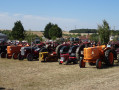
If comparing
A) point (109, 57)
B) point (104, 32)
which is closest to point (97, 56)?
point (109, 57)

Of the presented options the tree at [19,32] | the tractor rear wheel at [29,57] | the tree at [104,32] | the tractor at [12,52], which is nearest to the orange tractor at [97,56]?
the tractor rear wheel at [29,57]

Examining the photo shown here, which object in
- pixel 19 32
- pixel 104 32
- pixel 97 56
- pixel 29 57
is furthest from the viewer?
pixel 19 32

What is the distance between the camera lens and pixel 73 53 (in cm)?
1458

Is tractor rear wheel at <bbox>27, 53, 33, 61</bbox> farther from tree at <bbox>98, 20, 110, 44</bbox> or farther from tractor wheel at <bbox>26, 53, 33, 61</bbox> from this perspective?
tree at <bbox>98, 20, 110, 44</bbox>

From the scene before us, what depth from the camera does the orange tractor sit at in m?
11.7

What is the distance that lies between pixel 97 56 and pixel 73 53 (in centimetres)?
290

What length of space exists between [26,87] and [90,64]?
6279 millimetres

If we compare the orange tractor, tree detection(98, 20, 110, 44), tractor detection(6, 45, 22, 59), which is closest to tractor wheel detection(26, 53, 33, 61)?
tractor detection(6, 45, 22, 59)

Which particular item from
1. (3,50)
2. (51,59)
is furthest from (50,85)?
(3,50)

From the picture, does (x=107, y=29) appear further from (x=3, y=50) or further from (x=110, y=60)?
(x=110, y=60)

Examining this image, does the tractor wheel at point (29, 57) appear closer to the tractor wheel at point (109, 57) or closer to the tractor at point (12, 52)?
the tractor at point (12, 52)

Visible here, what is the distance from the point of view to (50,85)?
794 centimetres

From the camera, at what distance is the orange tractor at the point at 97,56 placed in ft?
38.3

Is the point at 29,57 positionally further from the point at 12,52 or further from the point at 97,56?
the point at 97,56
